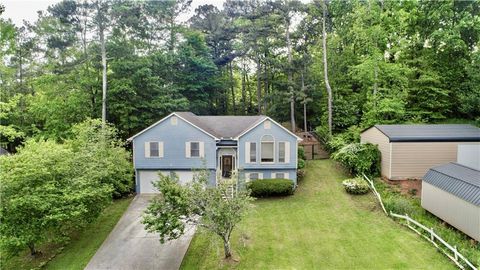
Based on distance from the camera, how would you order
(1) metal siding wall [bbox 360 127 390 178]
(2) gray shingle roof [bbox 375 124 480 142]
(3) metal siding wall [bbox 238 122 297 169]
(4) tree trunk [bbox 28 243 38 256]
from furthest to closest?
(3) metal siding wall [bbox 238 122 297 169] → (1) metal siding wall [bbox 360 127 390 178] → (2) gray shingle roof [bbox 375 124 480 142] → (4) tree trunk [bbox 28 243 38 256]

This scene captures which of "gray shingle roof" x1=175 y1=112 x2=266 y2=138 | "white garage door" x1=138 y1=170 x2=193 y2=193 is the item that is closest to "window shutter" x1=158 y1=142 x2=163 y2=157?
"white garage door" x1=138 y1=170 x2=193 y2=193

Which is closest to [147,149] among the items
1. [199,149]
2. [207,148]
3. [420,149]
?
[199,149]

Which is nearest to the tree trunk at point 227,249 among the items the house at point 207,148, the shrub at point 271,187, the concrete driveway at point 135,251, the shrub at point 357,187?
the concrete driveway at point 135,251

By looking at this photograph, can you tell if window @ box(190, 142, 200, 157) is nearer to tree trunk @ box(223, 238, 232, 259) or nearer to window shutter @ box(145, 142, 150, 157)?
window shutter @ box(145, 142, 150, 157)

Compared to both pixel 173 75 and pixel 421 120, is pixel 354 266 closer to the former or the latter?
pixel 421 120

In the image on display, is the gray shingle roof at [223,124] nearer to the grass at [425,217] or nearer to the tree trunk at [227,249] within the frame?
the grass at [425,217]

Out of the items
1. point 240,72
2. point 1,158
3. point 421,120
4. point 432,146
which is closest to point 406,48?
point 421,120

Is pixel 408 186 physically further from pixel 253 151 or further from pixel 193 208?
pixel 193 208
